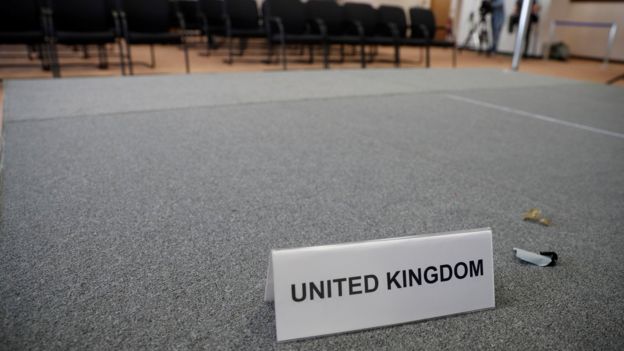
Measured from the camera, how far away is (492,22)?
8695mm

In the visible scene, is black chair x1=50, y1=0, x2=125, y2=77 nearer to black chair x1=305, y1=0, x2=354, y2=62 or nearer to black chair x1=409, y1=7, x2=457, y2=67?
black chair x1=305, y1=0, x2=354, y2=62

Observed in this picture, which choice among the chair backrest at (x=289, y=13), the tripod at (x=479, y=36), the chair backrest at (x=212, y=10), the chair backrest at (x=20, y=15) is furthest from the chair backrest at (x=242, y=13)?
the tripod at (x=479, y=36)

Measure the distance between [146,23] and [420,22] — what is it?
3.55 metres

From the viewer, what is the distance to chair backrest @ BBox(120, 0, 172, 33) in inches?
184

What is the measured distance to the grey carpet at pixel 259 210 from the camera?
34.4 inches

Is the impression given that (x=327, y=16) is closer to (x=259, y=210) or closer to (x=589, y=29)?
(x=259, y=210)

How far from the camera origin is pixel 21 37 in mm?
3961

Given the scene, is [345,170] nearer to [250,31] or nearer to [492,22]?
[250,31]

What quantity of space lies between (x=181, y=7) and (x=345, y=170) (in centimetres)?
627

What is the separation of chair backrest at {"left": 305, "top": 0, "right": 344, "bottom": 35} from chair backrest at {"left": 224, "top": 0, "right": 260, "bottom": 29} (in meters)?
0.69

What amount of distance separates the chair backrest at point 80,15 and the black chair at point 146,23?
20 cm

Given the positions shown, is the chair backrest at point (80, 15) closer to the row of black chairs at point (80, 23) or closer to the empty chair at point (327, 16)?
the row of black chairs at point (80, 23)

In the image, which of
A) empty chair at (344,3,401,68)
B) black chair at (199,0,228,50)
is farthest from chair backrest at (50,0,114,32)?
empty chair at (344,3,401,68)

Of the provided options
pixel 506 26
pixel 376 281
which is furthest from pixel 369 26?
pixel 376 281
